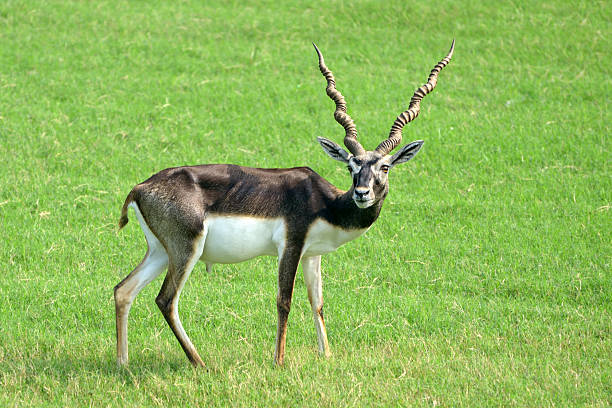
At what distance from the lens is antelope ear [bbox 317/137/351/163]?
788cm

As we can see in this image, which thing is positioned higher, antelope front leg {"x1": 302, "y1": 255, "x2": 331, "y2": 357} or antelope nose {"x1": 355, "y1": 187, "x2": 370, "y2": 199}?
antelope nose {"x1": 355, "y1": 187, "x2": 370, "y2": 199}

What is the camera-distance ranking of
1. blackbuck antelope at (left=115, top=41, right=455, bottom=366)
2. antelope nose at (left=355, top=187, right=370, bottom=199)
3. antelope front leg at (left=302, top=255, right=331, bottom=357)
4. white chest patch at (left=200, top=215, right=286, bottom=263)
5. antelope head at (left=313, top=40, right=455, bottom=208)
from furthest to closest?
antelope front leg at (left=302, top=255, right=331, bottom=357) → white chest patch at (left=200, top=215, right=286, bottom=263) → blackbuck antelope at (left=115, top=41, right=455, bottom=366) → antelope head at (left=313, top=40, right=455, bottom=208) → antelope nose at (left=355, top=187, right=370, bottom=199)

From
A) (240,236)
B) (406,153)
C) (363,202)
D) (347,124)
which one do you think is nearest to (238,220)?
(240,236)

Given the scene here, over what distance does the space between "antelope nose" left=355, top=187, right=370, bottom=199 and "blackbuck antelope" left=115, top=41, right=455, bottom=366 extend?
398 mm

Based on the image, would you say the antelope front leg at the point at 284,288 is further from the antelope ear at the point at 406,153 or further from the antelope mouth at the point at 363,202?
the antelope ear at the point at 406,153

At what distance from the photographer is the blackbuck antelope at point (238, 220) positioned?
7.69 metres

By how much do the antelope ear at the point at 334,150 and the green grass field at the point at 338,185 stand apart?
6.58 ft

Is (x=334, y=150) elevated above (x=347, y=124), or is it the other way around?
(x=347, y=124)

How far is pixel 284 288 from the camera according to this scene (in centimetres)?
784

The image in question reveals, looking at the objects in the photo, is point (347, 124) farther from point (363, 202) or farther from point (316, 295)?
point (316, 295)

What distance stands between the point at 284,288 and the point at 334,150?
1.43 metres

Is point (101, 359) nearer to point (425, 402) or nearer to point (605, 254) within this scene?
point (425, 402)

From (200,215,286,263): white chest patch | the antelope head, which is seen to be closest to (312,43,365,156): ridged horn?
the antelope head

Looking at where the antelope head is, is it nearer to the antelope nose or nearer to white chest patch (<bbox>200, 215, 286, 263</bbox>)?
the antelope nose
